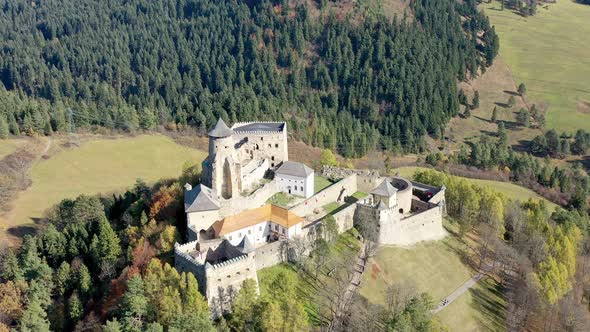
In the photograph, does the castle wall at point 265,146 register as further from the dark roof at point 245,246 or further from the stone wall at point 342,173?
the dark roof at point 245,246

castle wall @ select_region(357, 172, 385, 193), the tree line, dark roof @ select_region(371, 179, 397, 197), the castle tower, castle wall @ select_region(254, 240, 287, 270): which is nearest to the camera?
castle wall @ select_region(254, 240, 287, 270)

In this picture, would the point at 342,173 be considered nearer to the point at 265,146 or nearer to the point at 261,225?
the point at 265,146

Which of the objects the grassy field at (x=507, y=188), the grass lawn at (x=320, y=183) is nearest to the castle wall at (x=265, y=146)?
the grass lawn at (x=320, y=183)

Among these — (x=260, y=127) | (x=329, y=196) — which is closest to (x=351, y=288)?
(x=329, y=196)

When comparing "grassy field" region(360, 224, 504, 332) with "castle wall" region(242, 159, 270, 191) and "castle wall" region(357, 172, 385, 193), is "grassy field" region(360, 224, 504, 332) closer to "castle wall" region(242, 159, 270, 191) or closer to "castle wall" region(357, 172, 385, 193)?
"castle wall" region(357, 172, 385, 193)

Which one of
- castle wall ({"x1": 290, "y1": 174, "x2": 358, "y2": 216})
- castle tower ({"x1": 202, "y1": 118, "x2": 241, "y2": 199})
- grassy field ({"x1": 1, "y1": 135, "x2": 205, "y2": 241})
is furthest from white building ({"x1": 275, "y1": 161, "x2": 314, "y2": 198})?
grassy field ({"x1": 1, "y1": 135, "x2": 205, "y2": 241})

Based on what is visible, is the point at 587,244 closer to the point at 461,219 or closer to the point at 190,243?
the point at 461,219
